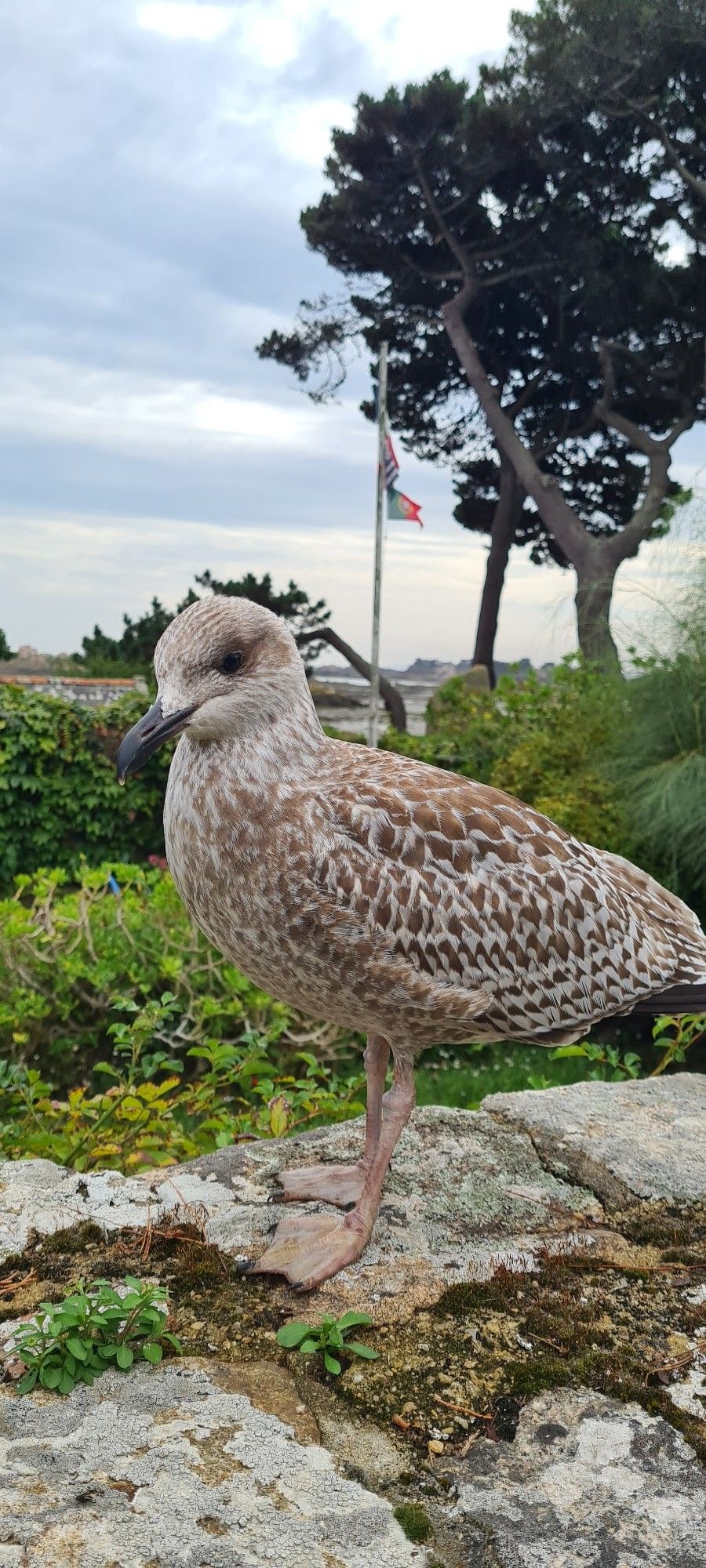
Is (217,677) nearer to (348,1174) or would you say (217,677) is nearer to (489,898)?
(489,898)

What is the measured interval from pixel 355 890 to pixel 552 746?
8840 mm

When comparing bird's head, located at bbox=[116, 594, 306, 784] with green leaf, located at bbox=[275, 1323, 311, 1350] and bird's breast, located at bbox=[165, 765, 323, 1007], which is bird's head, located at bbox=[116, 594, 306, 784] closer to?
bird's breast, located at bbox=[165, 765, 323, 1007]

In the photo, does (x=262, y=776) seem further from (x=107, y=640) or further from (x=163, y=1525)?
(x=107, y=640)

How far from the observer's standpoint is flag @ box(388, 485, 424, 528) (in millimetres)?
19438

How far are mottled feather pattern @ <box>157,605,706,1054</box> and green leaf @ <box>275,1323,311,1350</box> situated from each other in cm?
71

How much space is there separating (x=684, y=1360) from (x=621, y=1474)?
1.38 feet

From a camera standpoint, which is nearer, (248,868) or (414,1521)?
(414,1521)

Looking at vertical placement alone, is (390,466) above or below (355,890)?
above

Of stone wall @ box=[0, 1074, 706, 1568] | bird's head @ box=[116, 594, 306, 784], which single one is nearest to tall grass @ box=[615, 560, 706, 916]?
stone wall @ box=[0, 1074, 706, 1568]

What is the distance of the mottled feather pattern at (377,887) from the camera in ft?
8.71

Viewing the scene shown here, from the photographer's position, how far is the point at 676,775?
9.27 meters

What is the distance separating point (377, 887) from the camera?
2.72 m

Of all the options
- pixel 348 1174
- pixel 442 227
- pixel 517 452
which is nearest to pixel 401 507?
pixel 517 452

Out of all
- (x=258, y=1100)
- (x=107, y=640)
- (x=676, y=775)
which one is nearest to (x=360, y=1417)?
(x=258, y=1100)
